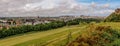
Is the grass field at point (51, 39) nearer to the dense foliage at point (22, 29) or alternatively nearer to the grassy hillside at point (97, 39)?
the grassy hillside at point (97, 39)

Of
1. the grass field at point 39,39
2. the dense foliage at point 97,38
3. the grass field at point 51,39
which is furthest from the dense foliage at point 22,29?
the dense foliage at point 97,38

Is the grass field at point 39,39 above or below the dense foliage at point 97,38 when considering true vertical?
below

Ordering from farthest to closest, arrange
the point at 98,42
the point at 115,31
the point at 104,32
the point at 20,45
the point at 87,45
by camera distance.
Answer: the point at 20,45, the point at 115,31, the point at 104,32, the point at 98,42, the point at 87,45

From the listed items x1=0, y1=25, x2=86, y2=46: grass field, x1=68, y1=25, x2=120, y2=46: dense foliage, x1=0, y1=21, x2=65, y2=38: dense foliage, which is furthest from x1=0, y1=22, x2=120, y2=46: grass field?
x1=0, y1=21, x2=65, y2=38: dense foliage

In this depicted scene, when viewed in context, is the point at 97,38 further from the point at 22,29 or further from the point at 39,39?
the point at 22,29

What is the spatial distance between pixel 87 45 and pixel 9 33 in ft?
255

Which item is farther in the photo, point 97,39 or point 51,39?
point 51,39

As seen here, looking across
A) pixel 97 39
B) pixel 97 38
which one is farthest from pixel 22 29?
pixel 97 39

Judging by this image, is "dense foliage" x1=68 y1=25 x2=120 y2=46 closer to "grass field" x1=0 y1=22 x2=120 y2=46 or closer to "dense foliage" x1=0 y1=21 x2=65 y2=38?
"grass field" x1=0 y1=22 x2=120 y2=46

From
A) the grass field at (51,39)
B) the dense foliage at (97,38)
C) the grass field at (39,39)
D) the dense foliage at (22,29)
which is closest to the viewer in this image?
the dense foliage at (97,38)

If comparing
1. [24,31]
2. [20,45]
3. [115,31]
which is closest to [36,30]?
[24,31]

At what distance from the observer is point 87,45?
1182 inches

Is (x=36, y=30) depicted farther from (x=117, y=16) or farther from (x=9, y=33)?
(x=117, y=16)

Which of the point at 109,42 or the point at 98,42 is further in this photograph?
the point at 109,42
